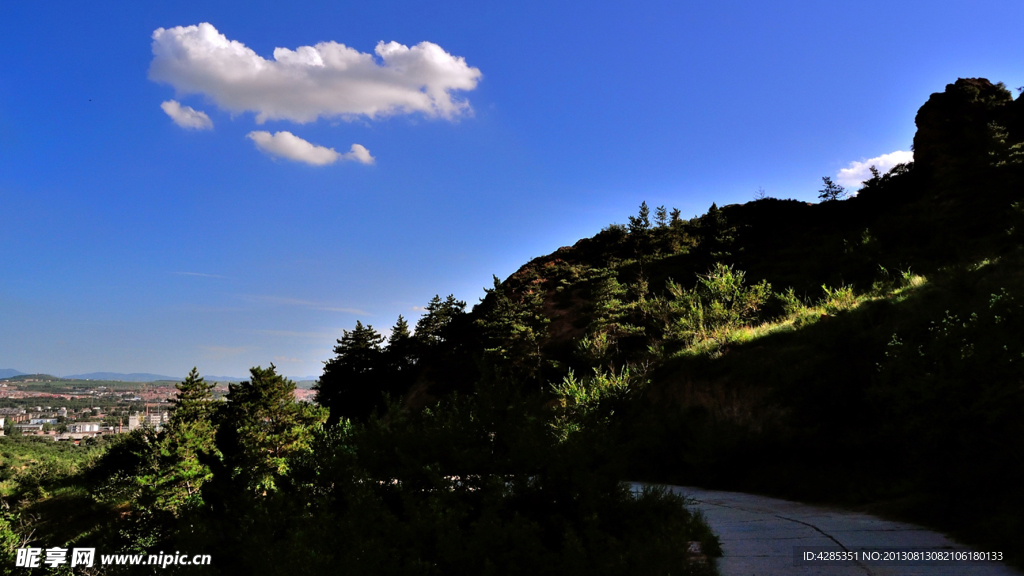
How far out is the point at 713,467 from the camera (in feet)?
37.9

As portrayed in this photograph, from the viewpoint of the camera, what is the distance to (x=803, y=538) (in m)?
5.98

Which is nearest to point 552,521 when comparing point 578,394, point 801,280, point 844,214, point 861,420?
point 861,420

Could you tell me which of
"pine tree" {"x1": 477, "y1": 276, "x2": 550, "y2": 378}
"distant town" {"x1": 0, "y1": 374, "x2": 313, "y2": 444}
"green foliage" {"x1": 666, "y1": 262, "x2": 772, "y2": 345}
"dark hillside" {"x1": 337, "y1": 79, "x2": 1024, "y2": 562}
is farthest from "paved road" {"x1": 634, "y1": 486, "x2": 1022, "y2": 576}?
"distant town" {"x1": 0, "y1": 374, "x2": 313, "y2": 444}

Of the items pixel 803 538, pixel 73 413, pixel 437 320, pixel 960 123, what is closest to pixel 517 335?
pixel 437 320

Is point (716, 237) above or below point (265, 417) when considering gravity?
above

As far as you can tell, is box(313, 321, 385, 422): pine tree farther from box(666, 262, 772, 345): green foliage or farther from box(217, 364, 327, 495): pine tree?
box(666, 262, 772, 345): green foliage

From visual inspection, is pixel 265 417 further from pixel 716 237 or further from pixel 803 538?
pixel 716 237

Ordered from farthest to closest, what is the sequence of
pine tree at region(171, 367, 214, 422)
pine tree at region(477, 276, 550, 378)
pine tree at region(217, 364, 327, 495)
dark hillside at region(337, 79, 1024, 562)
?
pine tree at region(171, 367, 214, 422), pine tree at region(477, 276, 550, 378), pine tree at region(217, 364, 327, 495), dark hillside at region(337, 79, 1024, 562)

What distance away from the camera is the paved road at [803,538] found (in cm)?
489

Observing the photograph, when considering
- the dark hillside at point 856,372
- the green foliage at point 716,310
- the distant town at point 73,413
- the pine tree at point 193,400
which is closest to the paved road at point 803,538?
the dark hillside at point 856,372

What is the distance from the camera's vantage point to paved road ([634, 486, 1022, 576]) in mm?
4891

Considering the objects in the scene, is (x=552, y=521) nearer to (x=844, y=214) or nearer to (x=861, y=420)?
(x=861, y=420)

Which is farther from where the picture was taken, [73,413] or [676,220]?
[73,413]

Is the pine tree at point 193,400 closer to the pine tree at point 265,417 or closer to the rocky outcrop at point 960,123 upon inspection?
the pine tree at point 265,417
